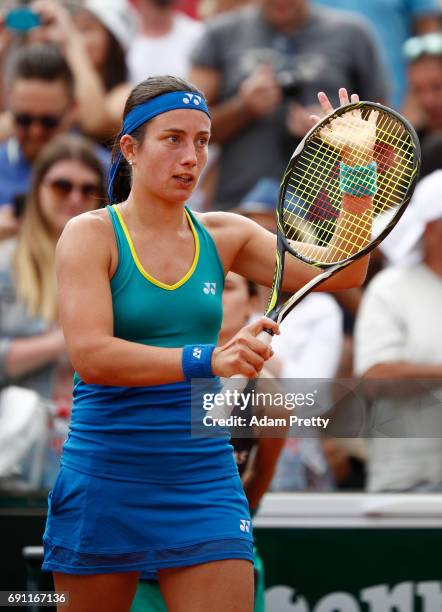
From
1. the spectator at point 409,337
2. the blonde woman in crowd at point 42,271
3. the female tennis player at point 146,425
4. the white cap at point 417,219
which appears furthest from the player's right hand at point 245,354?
the blonde woman in crowd at point 42,271

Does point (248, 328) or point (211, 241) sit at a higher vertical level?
point (211, 241)

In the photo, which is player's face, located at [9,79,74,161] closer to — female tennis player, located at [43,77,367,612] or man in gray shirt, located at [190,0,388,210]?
man in gray shirt, located at [190,0,388,210]

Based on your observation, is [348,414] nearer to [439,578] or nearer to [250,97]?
[439,578]

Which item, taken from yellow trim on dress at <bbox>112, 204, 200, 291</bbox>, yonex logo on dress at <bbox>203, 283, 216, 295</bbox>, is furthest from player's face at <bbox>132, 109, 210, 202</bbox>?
yonex logo on dress at <bbox>203, 283, 216, 295</bbox>

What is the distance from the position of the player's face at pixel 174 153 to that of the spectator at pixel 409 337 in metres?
1.53

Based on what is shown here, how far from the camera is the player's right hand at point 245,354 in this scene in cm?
246

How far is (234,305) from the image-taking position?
12.6 feet

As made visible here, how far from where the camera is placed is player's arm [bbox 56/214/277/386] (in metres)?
2.59

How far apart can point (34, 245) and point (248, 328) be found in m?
3.02

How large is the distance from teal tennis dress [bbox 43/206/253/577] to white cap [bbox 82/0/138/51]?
3598mm

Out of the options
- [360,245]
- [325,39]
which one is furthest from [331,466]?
[325,39]

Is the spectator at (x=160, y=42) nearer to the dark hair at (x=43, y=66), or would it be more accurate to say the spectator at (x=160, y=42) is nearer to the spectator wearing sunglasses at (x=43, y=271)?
the dark hair at (x=43, y=66)

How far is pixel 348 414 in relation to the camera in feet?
10.4

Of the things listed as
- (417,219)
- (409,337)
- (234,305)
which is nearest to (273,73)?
(417,219)
